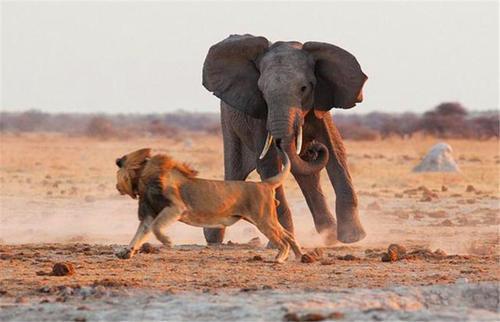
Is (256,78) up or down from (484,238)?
up

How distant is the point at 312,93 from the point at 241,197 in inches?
113

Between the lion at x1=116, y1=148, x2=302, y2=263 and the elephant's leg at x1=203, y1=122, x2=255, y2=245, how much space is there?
3818 mm

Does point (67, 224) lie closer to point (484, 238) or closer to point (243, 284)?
point (484, 238)

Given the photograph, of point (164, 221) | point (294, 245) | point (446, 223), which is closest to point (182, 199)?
point (164, 221)

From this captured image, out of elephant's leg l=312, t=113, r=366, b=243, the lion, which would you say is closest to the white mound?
elephant's leg l=312, t=113, r=366, b=243

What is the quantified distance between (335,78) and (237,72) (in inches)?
47.1

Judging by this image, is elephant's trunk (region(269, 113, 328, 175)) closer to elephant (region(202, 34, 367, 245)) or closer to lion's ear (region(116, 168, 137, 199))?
elephant (region(202, 34, 367, 245))

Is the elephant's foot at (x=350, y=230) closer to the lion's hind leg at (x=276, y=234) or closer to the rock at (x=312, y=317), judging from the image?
the lion's hind leg at (x=276, y=234)

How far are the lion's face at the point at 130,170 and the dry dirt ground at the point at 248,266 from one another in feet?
2.36

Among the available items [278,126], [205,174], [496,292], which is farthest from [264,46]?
[205,174]

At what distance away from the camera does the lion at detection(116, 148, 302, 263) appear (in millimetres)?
11414

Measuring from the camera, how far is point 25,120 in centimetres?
9231

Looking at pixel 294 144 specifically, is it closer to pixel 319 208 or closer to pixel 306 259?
pixel 319 208

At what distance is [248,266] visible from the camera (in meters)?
11.9
